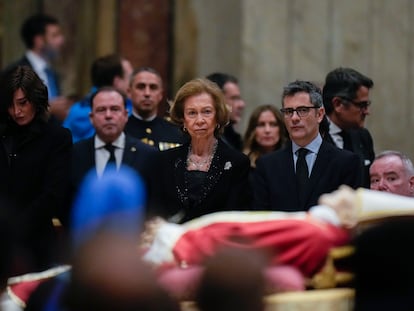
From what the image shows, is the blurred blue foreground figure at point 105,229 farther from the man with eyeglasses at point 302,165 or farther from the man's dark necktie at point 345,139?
the man's dark necktie at point 345,139

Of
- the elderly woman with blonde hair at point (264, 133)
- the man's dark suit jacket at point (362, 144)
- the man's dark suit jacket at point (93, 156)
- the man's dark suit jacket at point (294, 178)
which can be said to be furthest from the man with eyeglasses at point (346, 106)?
the man's dark suit jacket at point (93, 156)

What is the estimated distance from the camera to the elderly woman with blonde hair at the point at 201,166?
8.54m

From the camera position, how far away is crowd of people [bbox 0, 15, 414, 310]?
595cm

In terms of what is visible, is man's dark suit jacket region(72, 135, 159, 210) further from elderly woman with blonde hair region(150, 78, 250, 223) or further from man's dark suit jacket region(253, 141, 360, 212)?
man's dark suit jacket region(253, 141, 360, 212)

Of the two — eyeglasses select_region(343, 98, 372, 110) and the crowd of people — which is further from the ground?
eyeglasses select_region(343, 98, 372, 110)

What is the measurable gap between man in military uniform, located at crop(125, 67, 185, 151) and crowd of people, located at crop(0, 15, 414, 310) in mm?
10

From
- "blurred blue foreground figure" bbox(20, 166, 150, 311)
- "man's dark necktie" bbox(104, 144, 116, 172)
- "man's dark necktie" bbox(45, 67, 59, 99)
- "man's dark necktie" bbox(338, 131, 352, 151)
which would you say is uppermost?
"man's dark necktie" bbox(45, 67, 59, 99)

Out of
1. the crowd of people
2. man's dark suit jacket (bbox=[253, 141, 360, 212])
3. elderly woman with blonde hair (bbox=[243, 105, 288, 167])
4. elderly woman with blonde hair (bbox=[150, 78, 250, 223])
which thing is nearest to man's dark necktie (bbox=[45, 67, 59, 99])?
the crowd of people

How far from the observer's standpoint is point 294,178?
28.6 feet

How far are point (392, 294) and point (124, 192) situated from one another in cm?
129

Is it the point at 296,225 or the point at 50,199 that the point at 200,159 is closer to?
the point at 50,199

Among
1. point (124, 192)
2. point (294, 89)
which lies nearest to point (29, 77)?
point (294, 89)

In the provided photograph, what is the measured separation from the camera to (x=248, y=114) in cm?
1267

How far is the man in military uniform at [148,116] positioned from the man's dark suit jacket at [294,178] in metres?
1.54
